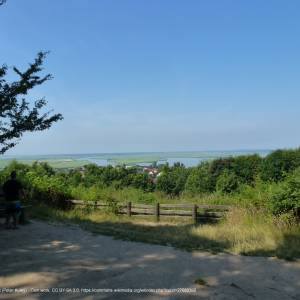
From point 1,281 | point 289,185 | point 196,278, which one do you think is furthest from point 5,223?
point 289,185

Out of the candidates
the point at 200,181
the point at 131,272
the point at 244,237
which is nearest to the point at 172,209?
the point at 244,237

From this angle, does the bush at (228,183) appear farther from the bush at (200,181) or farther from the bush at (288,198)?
the bush at (288,198)

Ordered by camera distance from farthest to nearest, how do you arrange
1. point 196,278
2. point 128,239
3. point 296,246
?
1. point 128,239
2. point 296,246
3. point 196,278

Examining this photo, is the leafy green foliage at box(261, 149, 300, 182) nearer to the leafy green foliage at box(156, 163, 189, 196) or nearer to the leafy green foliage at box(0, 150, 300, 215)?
the leafy green foliage at box(0, 150, 300, 215)

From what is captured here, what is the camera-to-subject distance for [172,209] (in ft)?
76.8

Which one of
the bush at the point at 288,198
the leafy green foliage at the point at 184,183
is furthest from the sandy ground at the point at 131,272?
the leafy green foliage at the point at 184,183

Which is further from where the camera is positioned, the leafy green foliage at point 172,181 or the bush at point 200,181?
the leafy green foliage at point 172,181

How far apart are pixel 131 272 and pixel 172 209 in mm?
15935

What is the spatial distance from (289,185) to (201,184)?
36.0 m

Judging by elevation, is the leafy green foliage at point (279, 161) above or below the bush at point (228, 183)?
above

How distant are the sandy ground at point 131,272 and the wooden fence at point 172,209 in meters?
11.4

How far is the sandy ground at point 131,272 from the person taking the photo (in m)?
6.45

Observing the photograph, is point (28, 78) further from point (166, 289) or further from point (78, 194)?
point (78, 194)

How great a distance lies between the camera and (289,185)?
15.4 meters
